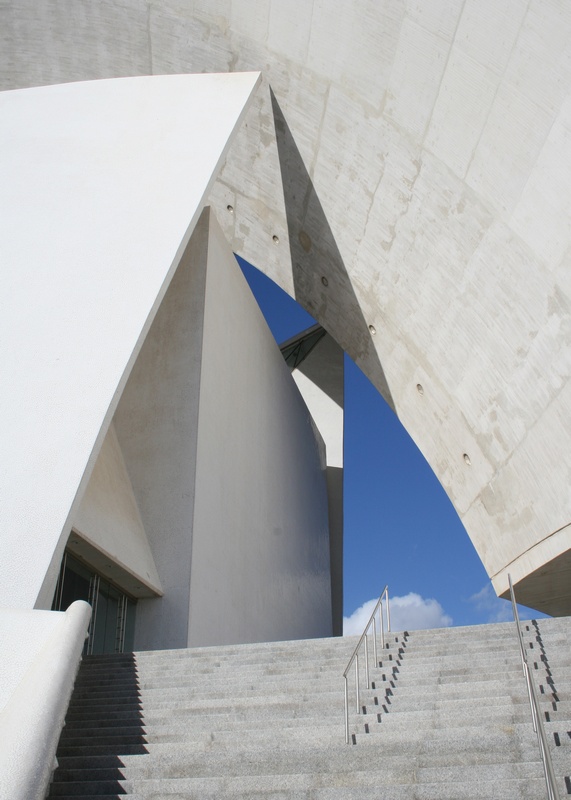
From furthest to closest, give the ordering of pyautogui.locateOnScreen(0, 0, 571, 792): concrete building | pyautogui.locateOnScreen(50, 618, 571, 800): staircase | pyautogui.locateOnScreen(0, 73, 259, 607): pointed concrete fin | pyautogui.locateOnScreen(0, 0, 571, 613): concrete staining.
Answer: pyautogui.locateOnScreen(0, 0, 571, 613): concrete staining
pyautogui.locateOnScreen(0, 0, 571, 792): concrete building
pyautogui.locateOnScreen(0, 73, 259, 607): pointed concrete fin
pyautogui.locateOnScreen(50, 618, 571, 800): staircase

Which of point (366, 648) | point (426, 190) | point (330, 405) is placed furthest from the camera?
point (330, 405)

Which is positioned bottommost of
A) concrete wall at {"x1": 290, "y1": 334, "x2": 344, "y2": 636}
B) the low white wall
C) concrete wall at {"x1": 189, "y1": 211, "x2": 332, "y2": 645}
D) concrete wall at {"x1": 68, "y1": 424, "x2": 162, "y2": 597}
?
the low white wall

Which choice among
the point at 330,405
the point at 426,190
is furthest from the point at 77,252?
the point at 330,405

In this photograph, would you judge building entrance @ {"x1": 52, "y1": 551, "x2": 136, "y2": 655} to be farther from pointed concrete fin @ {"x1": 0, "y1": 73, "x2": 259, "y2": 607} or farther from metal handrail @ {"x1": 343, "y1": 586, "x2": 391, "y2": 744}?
metal handrail @ {"x1": 343, "y1": 586, "x2": 391, "y2": 744}

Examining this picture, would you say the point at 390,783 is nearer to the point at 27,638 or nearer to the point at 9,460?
the point at 27,638

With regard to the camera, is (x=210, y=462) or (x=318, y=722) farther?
(x=210, y=462)

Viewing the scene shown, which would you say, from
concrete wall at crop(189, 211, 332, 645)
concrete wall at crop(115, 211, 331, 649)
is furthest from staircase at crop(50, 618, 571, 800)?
concrete wall at crop(189, 211, 332, 645)

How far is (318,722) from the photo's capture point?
13.9 feet

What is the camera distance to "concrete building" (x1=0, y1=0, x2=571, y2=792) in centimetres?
712

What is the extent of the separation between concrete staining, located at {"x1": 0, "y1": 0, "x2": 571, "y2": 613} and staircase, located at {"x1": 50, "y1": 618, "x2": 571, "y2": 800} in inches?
143

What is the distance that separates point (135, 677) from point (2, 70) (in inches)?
417

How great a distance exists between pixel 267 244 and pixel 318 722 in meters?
10.0

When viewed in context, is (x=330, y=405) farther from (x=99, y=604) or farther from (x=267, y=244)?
(x=99, y=604)

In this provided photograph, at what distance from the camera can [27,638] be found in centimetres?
411
